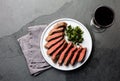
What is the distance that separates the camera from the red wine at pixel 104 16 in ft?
3.52

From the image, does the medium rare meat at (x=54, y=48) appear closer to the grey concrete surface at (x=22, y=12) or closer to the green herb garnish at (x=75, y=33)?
the green herb garnish at (x=75, y=33)

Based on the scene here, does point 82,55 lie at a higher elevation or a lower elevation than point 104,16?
lower

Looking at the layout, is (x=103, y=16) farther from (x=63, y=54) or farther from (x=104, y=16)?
(x=63, y=54)

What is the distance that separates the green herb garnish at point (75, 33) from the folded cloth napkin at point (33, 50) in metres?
0.10

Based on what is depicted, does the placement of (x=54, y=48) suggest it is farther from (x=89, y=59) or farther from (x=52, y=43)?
(x=89, y=59)

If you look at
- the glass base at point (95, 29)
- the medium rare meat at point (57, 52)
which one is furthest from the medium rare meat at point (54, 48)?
the glass base at point (95, 29)

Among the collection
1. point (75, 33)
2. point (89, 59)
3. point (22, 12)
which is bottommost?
point (89, 59)

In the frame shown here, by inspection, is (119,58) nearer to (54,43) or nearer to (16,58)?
(54,43)

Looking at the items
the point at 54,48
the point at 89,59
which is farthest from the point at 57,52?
the point at 89,59

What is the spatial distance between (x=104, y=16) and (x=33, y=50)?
0.98 feet

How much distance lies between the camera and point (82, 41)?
3.69 feet

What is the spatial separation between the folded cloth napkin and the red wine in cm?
21

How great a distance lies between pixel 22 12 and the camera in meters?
1.17

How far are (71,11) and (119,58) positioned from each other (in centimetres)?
26
